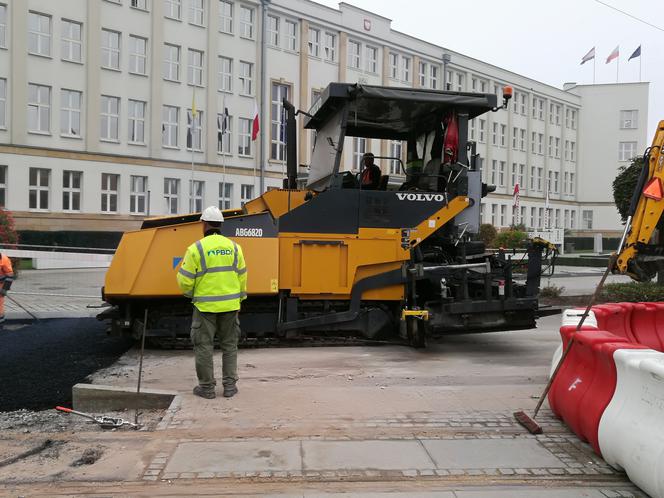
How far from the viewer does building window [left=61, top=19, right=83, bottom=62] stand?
31266 mm

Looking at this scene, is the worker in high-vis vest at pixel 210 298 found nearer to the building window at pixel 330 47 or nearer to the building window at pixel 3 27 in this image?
the building window at pixel 3 27

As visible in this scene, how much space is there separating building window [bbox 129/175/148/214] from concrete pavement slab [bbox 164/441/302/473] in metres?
31.2

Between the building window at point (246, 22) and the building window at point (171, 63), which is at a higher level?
the building window at point (246, 22)

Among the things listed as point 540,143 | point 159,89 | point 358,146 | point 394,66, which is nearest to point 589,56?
point 540,143

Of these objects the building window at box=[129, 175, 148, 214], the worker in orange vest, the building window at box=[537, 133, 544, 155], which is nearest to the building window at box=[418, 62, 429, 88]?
the building window at box=[537, 133, 544, 155]

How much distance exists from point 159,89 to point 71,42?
4.91 metres

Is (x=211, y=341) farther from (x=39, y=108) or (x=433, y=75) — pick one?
(x=433, y=75)

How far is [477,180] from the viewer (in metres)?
8.31

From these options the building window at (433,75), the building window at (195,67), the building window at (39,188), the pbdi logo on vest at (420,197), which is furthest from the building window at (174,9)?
the pbdi logo on vest at (420,197)

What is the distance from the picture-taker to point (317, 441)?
482cm

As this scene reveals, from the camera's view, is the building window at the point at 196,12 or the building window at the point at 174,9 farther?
the building window at the point at 196,12

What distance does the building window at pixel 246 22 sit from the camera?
37.8 m

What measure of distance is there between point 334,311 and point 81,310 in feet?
21.4

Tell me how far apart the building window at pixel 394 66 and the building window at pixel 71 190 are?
2356 centimetres
